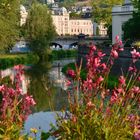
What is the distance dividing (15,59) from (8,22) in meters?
8.42

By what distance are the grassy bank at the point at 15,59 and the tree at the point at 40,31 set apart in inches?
47.0

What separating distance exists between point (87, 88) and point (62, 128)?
0.54m

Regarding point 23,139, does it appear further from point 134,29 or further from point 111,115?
point 134,29

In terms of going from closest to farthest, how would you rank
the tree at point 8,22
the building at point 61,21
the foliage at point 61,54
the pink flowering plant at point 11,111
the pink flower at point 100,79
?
the pink flowering plant at point 11,111 → the pink flower at point 100,79 → the tree at point 8,22 → the foliage at point 61,54 → the building at point 61,21

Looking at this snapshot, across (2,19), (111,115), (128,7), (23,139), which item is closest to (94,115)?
(111,115)

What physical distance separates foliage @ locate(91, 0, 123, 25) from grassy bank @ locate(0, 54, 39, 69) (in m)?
22.2

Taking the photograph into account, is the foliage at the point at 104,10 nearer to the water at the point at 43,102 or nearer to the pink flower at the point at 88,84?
the water at the point at 43,102

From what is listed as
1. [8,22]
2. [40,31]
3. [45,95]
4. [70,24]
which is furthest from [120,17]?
[70,24]

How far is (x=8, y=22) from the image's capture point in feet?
148

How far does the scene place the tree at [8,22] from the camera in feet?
138

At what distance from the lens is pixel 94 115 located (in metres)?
5.69

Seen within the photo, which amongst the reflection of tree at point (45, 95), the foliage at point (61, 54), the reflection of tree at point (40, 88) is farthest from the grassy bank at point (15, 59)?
the foliage at point (61, 54)

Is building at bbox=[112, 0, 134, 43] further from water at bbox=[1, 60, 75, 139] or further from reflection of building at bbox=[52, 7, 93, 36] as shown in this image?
reflection of building at bbox=[52, 7, 93, 36]

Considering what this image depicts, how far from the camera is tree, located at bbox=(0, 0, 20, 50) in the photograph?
4216 centimetres
